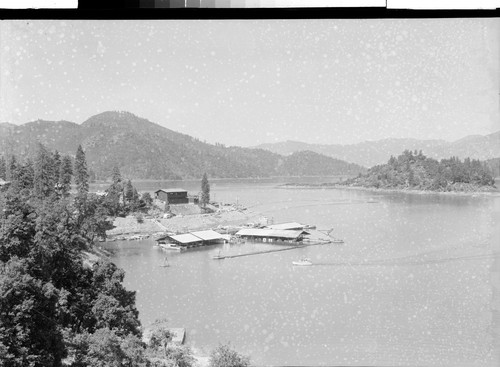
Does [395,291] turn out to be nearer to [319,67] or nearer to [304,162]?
[304,162]

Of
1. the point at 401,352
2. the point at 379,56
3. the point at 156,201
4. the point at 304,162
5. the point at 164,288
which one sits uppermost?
the point at 379,56

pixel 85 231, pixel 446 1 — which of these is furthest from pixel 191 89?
pixel 446 1

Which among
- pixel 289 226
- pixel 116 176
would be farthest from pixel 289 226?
pixel 116 176

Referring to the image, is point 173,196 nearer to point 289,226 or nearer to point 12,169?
point 289,226

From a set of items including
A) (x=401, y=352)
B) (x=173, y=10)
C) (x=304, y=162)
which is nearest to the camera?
(x=173, y=10)

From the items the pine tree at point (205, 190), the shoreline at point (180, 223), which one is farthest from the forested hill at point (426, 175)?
the pine tree at point (205, 190)

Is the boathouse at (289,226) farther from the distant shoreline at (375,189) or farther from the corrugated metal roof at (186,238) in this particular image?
the corrugated metal roof at (186,238)

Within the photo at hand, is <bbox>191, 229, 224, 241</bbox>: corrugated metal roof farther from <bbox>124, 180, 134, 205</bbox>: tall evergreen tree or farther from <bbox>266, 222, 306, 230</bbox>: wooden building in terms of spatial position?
<bbox>124, 180, 134, 205</bbox>: tall evergreen tree
